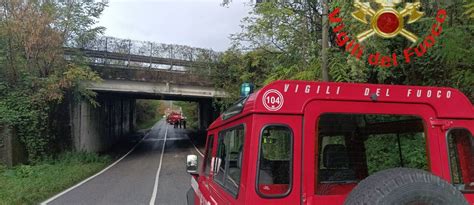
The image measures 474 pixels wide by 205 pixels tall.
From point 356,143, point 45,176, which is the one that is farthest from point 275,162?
point 45,176

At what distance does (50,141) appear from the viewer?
834 inches

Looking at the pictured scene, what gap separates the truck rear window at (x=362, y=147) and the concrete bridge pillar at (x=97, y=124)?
21.7m

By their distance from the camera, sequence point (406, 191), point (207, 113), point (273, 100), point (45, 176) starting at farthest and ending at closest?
point (207, 113), point (45, 176), point (273, 100), point (406, 191)

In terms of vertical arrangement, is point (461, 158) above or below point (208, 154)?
above

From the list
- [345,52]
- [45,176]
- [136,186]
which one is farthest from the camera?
[45,176]

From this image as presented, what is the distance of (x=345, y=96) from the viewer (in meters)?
2.63

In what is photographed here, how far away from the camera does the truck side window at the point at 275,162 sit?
2592 mm

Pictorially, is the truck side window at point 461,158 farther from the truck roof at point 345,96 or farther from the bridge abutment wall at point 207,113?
the bridge abutment wall at point 207,113

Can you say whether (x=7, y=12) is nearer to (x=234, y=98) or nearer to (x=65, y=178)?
(x=65, y=178)

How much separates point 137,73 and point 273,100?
79.5ft

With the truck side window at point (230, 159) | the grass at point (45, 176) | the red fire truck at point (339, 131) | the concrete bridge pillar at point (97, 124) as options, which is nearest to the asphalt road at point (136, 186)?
the grass at point (45, 176)

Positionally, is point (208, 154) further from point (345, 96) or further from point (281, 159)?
point (345, 96)

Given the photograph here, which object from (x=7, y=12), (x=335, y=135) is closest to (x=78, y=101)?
(x=7, y=12)

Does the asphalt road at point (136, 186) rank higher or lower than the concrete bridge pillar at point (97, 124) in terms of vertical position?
lower
